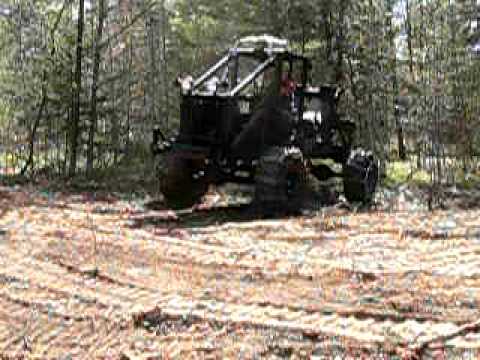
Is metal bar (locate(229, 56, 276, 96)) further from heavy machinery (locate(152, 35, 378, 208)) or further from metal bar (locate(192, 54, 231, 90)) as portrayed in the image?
metal bar (locate(192, 54, 231, 90))

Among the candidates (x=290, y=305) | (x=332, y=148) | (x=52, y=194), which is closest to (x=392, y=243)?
(x=290, y=305)

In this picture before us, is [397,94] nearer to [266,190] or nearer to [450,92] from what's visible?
[450,92]

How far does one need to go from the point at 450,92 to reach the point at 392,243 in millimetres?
20047

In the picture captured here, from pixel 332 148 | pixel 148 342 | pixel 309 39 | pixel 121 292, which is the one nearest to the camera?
pixel 148 342

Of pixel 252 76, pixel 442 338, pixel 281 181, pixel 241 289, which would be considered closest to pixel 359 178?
pixel 281 181

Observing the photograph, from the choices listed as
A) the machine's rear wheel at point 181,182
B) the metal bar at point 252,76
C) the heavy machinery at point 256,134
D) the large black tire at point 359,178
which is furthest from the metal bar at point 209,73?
the large black tire at point 359,178

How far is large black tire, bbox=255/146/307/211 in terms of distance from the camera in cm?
980

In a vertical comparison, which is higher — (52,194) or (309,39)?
(309,39)

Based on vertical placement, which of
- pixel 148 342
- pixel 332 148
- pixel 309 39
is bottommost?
pixel 148 342

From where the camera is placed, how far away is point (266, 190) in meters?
9.88

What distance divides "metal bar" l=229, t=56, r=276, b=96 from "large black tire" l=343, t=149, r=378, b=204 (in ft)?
6.49

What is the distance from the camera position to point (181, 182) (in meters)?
11.1

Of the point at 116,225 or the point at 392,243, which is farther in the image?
the point at 116,225

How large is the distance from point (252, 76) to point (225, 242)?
12.1 feet
